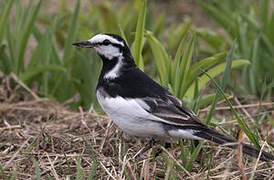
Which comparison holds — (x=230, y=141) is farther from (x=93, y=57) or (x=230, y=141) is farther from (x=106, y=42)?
(x=93, y=57)

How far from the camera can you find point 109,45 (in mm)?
3703

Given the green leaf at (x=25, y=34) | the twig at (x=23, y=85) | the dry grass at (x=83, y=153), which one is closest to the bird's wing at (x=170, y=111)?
the dry grass at (x=83, y=153)

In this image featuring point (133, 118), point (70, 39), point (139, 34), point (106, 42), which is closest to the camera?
point (133, 118)

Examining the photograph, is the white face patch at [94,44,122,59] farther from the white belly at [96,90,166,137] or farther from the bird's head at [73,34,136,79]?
the white belly at [96,90,166,137]

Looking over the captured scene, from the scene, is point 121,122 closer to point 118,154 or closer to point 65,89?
point 118,154

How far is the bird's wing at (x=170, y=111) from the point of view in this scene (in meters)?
3.24

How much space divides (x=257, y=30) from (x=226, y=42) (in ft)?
1.60

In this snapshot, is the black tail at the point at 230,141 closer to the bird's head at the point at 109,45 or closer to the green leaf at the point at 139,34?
the bird's head at the point at 109,45

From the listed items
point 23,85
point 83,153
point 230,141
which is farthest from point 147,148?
point 23,85

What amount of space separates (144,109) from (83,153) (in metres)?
0.61

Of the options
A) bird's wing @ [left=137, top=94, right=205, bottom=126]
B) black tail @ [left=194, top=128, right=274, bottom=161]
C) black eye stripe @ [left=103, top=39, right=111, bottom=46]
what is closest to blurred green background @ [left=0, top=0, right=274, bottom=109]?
black eye stripe @ [left=103, top=39, right=111, bottom=46]

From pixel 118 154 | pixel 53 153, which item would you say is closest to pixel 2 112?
pixel 53 153

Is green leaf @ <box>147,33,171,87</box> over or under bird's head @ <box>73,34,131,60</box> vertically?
under

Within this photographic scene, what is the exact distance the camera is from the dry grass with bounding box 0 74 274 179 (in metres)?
3.09
